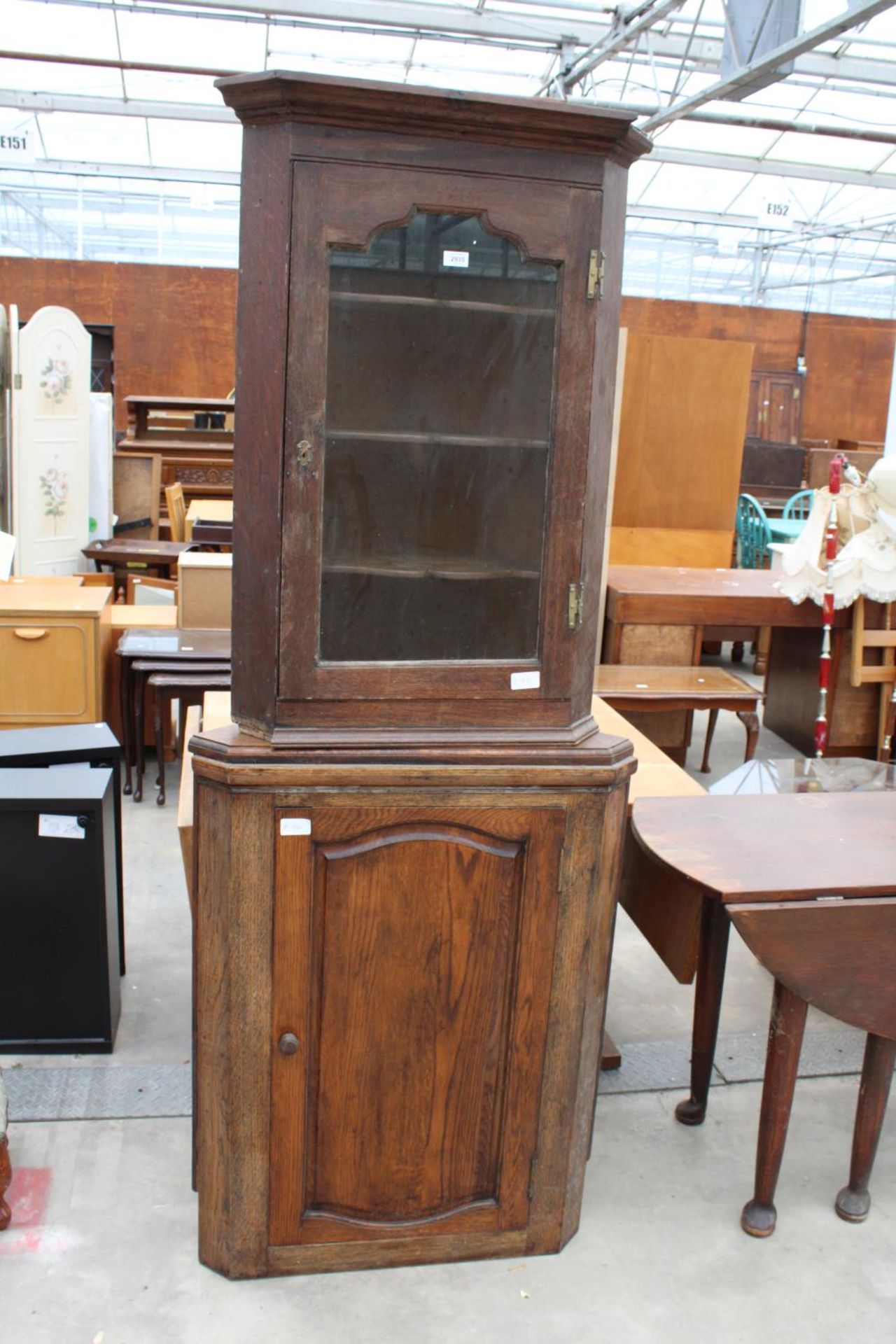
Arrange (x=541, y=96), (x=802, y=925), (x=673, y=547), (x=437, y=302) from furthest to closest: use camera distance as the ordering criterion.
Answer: (x=541, y=96), (x=673, y=547), (x=802, y=925), (x=437, y=302)

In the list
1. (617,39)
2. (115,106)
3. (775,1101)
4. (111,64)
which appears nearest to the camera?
(775,1101)

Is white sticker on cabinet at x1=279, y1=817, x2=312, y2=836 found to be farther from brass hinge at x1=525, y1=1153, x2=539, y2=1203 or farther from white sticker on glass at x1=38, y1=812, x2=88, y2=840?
white sticker on glass at x1=38, y1=812, x2=88, y2=840

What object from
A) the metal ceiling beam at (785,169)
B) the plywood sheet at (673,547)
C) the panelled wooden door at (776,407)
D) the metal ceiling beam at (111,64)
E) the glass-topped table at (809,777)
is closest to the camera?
the glass-topped table at (809,777)

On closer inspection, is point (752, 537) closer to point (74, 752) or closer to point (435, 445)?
point (74, 752)

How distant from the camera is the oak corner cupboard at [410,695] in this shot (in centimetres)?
189

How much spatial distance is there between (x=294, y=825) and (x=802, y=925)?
0.99 metres

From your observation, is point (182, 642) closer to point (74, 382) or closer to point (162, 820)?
point (162, 820)

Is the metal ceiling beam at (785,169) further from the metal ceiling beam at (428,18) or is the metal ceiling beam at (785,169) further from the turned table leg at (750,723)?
the turned table leg at (750,723)

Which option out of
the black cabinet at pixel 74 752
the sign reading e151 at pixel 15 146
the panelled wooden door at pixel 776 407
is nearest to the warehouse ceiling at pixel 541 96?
the sign reading e151 at pixel 15 146

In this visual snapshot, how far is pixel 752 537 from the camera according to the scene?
8281 mm

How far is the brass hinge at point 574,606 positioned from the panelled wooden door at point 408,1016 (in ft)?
1.11

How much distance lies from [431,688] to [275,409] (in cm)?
54

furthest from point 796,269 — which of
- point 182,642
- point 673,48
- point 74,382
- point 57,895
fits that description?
point 57,895

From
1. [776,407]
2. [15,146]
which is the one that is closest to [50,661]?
[15,146]
